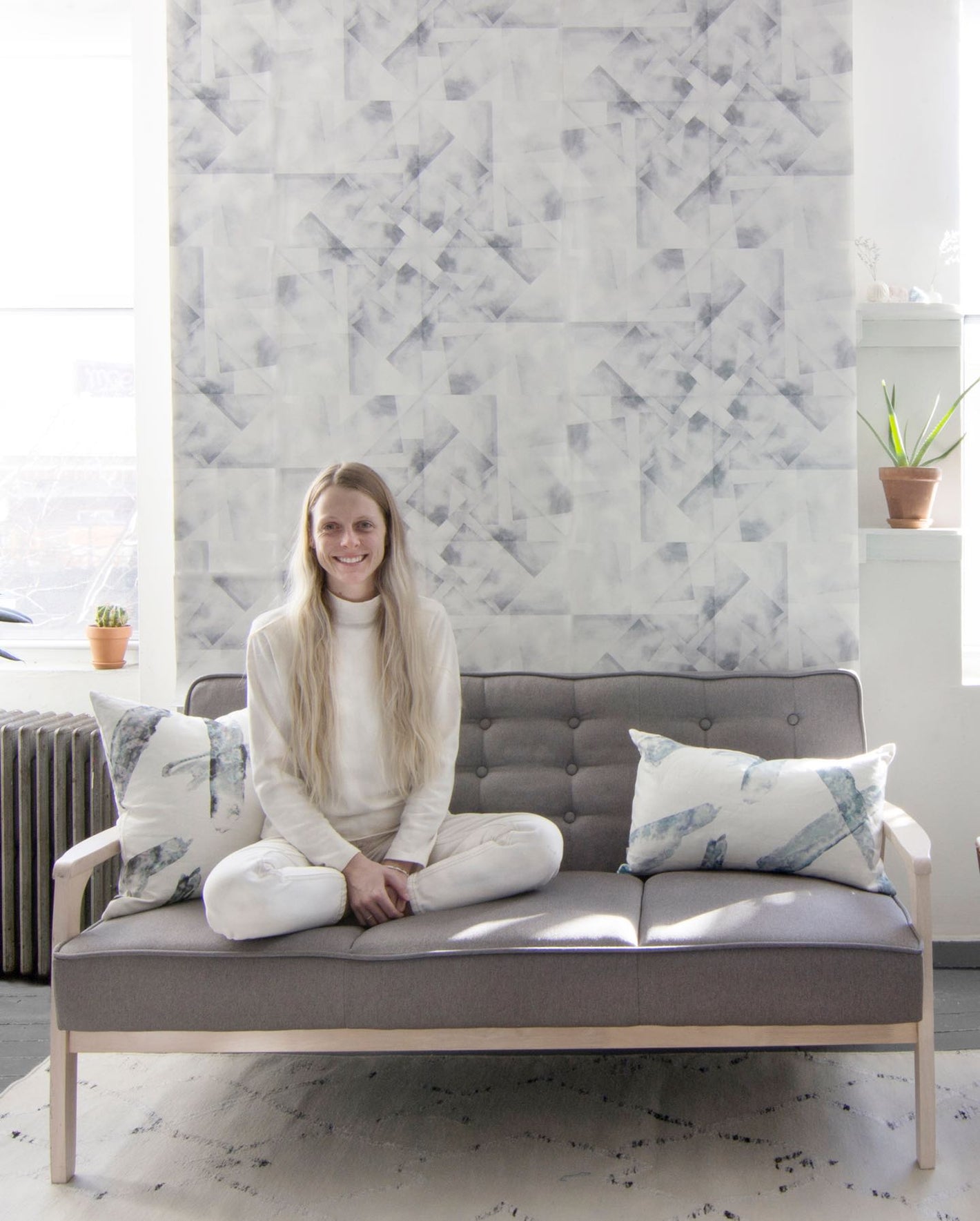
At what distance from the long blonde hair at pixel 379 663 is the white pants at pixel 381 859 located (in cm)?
14

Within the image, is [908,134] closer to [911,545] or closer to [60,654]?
[911,545]

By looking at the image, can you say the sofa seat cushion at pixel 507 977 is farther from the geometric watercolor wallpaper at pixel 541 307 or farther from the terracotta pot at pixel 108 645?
the terracotta pot at pixel 108 645

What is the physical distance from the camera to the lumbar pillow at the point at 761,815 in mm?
2070

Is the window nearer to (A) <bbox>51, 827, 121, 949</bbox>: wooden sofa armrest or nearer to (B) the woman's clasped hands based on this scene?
(A) <bbox>51, 827, 121, 949</bbox>: wooden sofa armrest

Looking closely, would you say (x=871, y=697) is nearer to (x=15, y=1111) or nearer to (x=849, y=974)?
(x=849, y=974)

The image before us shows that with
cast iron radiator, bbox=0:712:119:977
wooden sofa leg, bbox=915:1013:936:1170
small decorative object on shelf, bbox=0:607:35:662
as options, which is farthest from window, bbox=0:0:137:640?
wooden sofa leg, bbox=915:1013:936:1170

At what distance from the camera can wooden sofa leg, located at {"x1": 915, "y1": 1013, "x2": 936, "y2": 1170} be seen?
1.80m

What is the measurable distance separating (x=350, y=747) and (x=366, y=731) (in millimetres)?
45

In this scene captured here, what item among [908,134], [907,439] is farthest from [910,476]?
[908,134]

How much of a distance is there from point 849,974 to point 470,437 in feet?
4.85

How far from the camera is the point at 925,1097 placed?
5.98 ft

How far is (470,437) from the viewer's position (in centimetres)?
266

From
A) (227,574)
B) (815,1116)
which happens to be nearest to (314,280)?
(227,574)

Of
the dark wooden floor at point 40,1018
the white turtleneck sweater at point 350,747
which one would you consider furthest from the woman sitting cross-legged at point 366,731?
the dark wooden floor at point 40,1018
